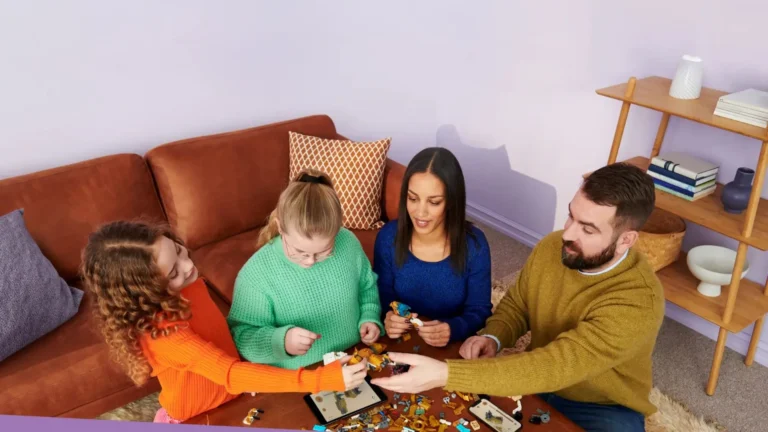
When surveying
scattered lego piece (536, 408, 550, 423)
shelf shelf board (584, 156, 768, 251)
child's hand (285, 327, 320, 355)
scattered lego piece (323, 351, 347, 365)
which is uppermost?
shelf shelf board (584, 156, 768, 251)

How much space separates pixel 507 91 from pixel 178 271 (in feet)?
8.10

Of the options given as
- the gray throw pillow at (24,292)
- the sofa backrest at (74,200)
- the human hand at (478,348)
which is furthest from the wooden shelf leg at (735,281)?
the gray throw pillow at (24,292)

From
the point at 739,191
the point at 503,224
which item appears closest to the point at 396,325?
the point at 739,191

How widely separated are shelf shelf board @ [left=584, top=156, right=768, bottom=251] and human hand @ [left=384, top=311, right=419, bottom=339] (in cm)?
114

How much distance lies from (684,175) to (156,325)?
2194mm

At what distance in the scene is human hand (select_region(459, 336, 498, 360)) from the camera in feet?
5.71

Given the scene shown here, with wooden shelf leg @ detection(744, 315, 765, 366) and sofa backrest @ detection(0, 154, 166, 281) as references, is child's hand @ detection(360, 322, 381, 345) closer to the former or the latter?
sofa backrest @ detection(0, 154, 166, 281)

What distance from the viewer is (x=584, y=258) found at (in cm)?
165

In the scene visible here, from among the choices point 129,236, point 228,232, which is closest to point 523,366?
point 129,236

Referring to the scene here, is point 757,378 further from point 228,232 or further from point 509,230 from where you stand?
point 228,232

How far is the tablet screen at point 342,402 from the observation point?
1.51 meters

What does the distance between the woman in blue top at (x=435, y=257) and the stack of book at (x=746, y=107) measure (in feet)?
3.72

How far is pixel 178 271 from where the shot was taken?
1573 mm

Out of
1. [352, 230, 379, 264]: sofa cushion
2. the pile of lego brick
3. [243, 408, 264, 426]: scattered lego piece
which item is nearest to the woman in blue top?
the pile of lego brick
